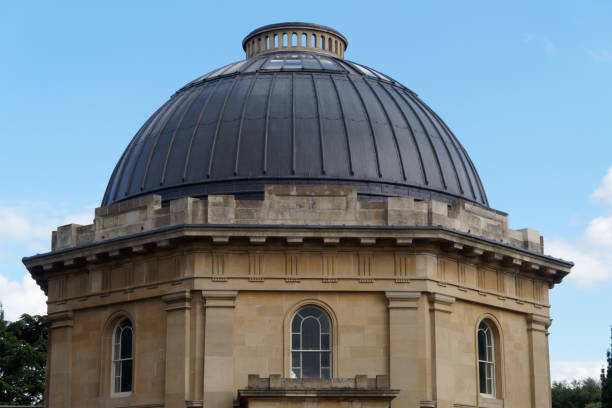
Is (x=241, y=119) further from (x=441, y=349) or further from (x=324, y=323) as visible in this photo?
(x=441, y=349)

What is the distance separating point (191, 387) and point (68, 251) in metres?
6.58

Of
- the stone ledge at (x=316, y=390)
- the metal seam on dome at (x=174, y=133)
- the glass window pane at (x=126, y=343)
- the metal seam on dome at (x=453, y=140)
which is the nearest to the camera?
the stone ledge at (x=316, y=390)

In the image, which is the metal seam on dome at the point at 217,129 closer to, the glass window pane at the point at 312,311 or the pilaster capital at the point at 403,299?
the glass window pane at the point at 312,311

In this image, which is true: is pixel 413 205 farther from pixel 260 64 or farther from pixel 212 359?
pixel 260 64

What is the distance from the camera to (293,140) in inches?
1496

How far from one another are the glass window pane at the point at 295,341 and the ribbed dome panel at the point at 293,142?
5.37m

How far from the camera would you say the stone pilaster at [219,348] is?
33281 mm

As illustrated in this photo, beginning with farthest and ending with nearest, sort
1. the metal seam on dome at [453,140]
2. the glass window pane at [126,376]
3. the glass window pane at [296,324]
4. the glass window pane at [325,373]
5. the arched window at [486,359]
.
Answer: the metal seam on dome at [453,140] < the arched window at [486,359] < the glass window pane at [126,376] < the glass window pane at [296,324] < the glass window pane at [325,373]

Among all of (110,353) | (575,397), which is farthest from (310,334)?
(575,397)

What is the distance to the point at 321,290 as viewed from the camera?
34.2m

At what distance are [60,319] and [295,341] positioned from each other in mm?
8556

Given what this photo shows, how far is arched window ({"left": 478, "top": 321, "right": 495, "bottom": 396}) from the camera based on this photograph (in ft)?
119

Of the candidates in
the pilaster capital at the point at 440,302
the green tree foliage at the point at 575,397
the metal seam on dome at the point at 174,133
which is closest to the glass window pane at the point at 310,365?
the pilaster capital at the point at 440,302

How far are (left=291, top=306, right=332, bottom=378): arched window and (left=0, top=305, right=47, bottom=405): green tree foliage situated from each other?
104 feet
